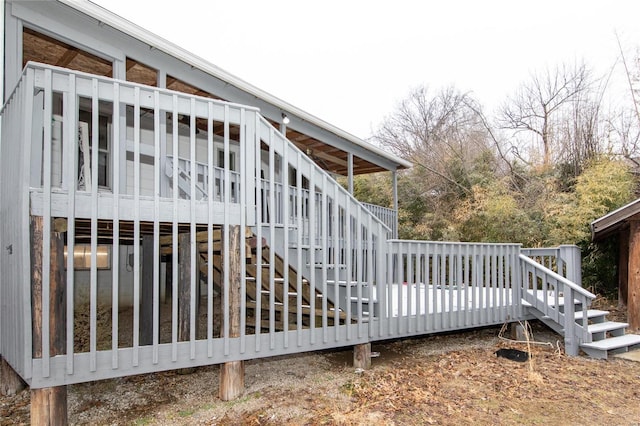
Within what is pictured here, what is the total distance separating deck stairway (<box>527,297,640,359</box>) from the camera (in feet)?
17.0

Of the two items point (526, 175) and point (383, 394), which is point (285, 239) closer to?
point (383, 394)

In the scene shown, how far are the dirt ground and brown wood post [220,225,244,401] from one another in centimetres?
12

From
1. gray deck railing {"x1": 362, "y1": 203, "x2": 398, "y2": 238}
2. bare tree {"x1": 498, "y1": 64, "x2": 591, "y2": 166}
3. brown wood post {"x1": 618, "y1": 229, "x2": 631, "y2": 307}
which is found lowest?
brown wood post {"x1": 618, "y1": 229, "x2": 631, "y2": 307}

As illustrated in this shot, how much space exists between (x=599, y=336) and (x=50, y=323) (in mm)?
6505

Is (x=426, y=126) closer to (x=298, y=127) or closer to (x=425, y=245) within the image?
(x=298, y=127)

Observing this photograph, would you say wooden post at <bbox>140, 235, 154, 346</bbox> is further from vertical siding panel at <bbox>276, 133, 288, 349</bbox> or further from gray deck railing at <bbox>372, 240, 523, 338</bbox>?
gray deck railing at <bbox>372, 240, 523, 338</bbox>

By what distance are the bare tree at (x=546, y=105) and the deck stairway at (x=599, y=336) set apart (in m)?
7.24

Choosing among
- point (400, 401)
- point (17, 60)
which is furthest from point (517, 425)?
point (17, 60)

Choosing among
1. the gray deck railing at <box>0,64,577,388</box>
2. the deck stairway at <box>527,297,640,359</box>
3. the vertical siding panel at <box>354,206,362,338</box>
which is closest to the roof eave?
the gray deck railing at <box>0,64,577,388</box>

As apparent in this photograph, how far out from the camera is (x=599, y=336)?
5.58 m

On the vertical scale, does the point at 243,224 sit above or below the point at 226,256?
above

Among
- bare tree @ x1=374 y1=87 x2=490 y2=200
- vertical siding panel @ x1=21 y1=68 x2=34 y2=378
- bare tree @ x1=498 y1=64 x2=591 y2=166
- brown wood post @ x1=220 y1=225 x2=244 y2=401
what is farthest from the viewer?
bare tree @ x1=374 y1=87 x2=490 y2=200

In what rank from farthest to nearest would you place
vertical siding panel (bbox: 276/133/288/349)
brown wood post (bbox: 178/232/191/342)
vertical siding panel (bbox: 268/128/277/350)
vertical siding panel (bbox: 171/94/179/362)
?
1. brown wood post (bbox: 178/232/191/342)
2. vertical siding panel (bbox: 276/133/288/349)
3. vertical siding panel (bbox: 268/128/277/350)
4. vertical siding panel (bbox: 171/94/179/362)

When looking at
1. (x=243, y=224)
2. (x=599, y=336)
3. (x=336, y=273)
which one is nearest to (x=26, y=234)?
(x=243, y=224)
